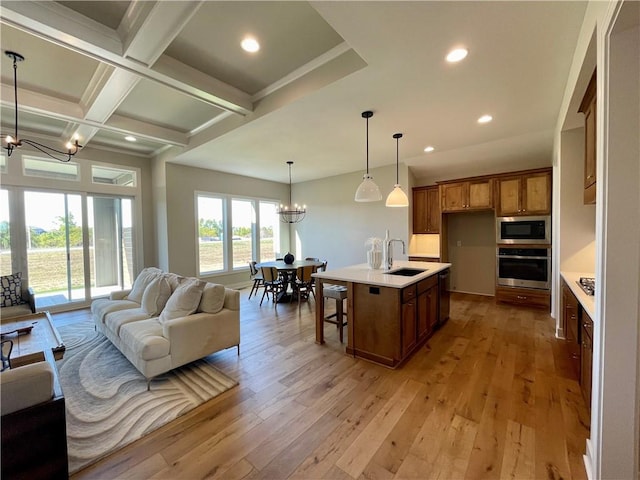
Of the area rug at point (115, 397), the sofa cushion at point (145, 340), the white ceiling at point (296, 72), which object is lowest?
the area rug at point (115, 397)

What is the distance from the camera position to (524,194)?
4730mm

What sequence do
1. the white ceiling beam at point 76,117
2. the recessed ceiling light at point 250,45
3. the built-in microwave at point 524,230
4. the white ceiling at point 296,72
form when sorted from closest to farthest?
the white ceiling at point 296,72
the recessed ceiling light at point 250,45
the white ceiling beam at point 76,117
the built-in microwave at point 524,230

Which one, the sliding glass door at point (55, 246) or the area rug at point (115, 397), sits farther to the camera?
the sliding glass door at point (55, 246)

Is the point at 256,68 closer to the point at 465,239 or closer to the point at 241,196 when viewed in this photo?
the point at 241,196

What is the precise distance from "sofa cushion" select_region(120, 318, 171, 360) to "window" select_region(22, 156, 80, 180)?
3944 millimetres

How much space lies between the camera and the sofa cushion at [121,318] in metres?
2.88

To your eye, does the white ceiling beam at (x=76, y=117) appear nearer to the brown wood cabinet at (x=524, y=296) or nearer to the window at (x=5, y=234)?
the window at (x=5, y=234)

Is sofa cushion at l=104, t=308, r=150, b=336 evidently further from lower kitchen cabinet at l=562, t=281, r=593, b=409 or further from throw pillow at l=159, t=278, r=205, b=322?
lower kitchen cabinet at l=562, t=281, r=593, b=409

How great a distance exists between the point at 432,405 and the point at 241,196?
6.11 m

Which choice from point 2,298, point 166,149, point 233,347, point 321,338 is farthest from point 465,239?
point 2,298

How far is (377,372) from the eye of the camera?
106 inches

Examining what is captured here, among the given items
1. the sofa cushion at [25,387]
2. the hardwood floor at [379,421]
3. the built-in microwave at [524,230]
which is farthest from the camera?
the built-in microwave at [524,230]

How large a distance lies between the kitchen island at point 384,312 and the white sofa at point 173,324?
3.74 feet

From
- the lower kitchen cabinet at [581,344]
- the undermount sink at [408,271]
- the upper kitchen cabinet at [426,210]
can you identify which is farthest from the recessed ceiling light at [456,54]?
the upper kitchen cabinet at [426,210]
